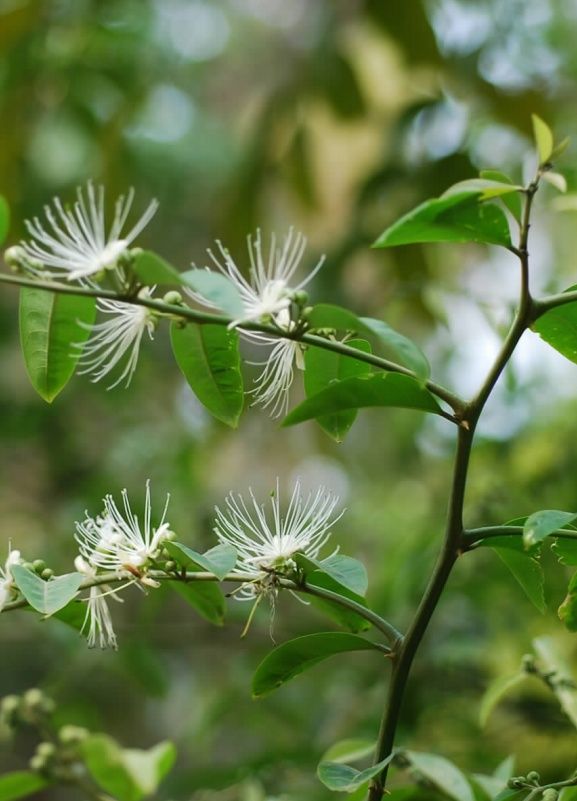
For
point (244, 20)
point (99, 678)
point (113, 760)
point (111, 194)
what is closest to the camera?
point (113, 760)

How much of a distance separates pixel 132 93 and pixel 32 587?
1.12m

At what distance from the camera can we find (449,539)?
1.28 ft

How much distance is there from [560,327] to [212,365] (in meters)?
0.14

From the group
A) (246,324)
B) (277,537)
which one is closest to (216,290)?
(246,324)

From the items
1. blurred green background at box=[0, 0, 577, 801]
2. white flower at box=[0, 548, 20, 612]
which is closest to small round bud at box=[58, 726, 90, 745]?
blurred green background at box=[0, 0, 577, 801]

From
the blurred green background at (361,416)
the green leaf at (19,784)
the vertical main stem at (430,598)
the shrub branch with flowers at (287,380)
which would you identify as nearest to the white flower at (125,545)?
the shrub branch with flowers at (287,380)

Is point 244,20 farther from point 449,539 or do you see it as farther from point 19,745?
point 449,539

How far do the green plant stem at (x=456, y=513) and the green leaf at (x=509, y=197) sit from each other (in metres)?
0.01

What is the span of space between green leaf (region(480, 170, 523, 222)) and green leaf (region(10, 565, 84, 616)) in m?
0.22

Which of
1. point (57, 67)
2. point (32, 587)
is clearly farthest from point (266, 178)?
point (32, 587)

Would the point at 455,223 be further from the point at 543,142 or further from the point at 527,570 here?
the point at 527,570

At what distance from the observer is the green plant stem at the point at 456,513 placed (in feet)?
1.21

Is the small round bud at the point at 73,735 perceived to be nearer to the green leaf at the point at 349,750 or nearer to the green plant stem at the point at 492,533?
the green leaf at the point at 349,750

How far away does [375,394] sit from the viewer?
15.5 inches
